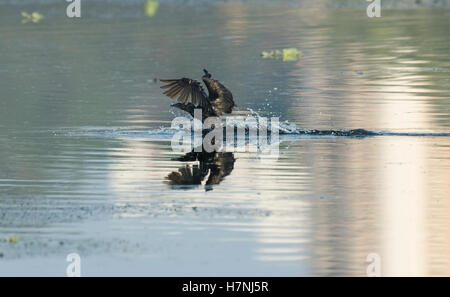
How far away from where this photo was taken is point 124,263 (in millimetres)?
10883

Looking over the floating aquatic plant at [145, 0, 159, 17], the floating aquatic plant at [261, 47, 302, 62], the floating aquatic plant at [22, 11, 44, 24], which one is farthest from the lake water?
the floating aquatic plant at [145, 0, 159, 17]

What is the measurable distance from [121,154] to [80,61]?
599 inches

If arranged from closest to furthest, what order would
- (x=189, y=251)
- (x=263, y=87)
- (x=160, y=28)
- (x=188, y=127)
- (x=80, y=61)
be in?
(x=189, y=251) < (x=188, y=127) < (x=263, y=87) < (x=80, y=61) < (x=160, y=28)

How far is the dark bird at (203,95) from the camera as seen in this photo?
18.3 metres

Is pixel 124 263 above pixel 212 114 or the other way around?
the other way around

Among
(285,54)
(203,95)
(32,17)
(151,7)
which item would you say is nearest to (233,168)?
(203,95)

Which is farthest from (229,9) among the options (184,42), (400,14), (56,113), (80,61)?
(56,113)

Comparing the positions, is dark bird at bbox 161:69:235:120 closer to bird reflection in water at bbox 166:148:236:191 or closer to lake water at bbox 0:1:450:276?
lake water at bbox 0:1:450:276

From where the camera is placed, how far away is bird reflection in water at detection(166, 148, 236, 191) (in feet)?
48.4

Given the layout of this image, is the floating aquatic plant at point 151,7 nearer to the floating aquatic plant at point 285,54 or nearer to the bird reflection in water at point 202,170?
the floating aquatic plant at point 285,54

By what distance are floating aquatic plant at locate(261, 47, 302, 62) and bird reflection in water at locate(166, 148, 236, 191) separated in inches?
591

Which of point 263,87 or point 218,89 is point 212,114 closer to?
point 218,89

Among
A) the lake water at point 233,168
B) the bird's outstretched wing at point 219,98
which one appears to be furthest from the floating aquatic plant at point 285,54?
the bird's outstretched wing at point 219,98

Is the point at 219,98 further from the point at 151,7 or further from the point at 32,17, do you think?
the point at 151,7
